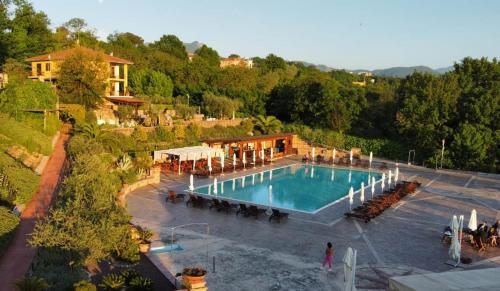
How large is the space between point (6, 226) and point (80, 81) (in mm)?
21481

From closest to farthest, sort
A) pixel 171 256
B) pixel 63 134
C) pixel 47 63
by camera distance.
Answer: pixel 171 256
pixel 63 134
pixel 47 63

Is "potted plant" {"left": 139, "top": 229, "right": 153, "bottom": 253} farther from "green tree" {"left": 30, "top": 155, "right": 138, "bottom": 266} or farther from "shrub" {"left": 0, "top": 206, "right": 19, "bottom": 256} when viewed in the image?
"shrub" {"left": 0, "top": 206, "right": 19, "bottom": 256}

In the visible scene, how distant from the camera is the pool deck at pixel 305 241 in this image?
1251 centimetres

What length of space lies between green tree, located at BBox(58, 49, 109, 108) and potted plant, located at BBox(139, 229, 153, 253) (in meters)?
20.0

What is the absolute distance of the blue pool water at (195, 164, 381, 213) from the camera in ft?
76.3

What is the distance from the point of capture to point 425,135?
35.4 meters

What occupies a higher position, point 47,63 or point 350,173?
point 47,63

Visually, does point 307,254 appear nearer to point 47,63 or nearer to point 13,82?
point 13,82

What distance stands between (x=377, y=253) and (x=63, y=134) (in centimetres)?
2307

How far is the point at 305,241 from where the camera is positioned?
52.0 ft

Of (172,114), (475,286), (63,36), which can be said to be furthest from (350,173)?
(63,36)

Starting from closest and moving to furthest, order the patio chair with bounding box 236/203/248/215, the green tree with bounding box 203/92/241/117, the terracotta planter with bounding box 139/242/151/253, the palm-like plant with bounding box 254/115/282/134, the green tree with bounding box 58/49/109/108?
the terracotta planter with bounding box 139/242/151/253, the patio chair with bounding box 236/203/248/215, the green tree with bounding box 58/49/109/108, the palm-like plant with bounding box 254/115/282/134, the green tree with bounding box 203/92/241/117

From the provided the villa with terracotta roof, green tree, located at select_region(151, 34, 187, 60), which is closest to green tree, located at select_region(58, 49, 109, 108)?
the villa with terracotta roof

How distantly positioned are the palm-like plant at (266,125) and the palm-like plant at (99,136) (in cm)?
1719
